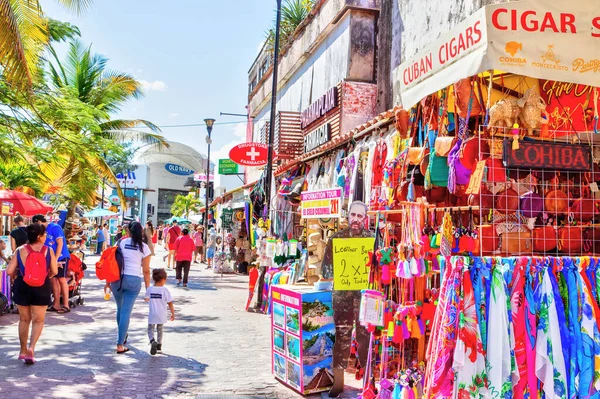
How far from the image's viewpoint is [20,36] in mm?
8789

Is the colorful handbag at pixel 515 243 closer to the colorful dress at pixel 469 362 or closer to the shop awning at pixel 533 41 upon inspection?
the colorful dress at pixel 469 362

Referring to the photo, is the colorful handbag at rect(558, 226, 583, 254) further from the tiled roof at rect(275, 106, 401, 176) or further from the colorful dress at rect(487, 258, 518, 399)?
the tiled roof at rect(275, 106, 401, 176)

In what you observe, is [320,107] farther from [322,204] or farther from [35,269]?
[35,269]

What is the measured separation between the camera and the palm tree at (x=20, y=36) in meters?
8.30

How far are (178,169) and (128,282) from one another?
76.5m

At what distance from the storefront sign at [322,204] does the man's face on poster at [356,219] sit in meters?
1.12

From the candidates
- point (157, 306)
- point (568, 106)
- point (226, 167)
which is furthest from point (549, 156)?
point (226, 167)

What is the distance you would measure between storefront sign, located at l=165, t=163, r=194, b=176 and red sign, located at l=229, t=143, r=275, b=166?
6731 cm

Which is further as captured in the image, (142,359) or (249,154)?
(249,154)

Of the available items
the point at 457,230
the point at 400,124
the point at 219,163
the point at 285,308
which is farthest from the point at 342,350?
the point at 219,163

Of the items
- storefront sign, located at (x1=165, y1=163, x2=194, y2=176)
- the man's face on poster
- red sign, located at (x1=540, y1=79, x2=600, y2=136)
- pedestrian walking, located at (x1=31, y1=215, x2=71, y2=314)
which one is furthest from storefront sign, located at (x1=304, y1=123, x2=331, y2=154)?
storefront sign, located at (x1=165, y1=163, x2=194, y2=176)

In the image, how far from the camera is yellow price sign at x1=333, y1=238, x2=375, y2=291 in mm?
6008

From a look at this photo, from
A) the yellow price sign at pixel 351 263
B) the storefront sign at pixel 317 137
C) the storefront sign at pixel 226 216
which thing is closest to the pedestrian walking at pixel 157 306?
the yellow price sign at pixel 351 263

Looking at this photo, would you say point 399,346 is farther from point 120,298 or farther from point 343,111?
point 343,111
